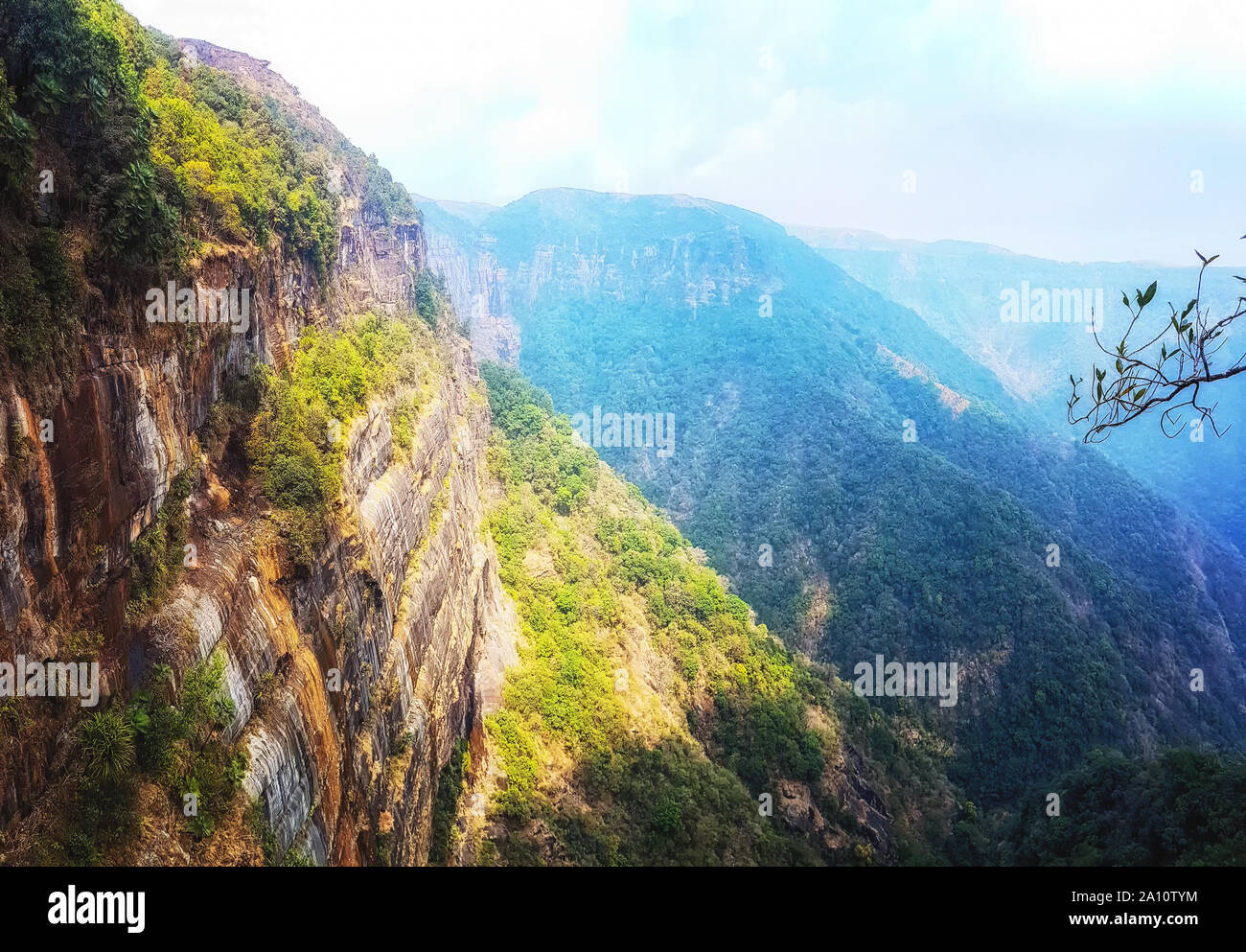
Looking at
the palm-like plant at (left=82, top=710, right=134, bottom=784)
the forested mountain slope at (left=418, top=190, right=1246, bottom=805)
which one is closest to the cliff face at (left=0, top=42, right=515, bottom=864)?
the palm-like plant at (left=82, top=710, right=134, bottom=784)

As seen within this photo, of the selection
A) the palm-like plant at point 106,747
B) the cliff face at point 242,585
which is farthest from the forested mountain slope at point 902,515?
the palm-like plant at point 106,747

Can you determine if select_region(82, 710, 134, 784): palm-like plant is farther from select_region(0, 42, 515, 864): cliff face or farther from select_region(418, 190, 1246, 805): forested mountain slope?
select_region(418, 190, 1246, 805): forested mountain slope

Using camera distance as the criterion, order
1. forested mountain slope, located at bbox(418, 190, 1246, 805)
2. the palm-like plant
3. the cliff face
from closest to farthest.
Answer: the cliff face
the palm-like plant
forested mountain slope, located at bbox(418, 190, 1246, 805)

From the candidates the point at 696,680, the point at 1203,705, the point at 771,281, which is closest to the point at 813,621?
the point at 696,680

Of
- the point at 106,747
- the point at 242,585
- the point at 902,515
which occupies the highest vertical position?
the point at 242,585

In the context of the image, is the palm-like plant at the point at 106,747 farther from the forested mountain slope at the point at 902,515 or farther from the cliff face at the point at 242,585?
the forested mountain slope at the point at 902,515

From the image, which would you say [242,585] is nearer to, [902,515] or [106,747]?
[106,747]

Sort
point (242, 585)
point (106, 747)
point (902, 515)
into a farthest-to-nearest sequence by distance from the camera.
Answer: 1. point (902, 515)
2. point (242, 585)
3. point (106, 747)

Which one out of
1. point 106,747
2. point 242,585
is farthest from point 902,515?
point 106,747

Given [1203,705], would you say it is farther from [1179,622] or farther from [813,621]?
[813,621]
